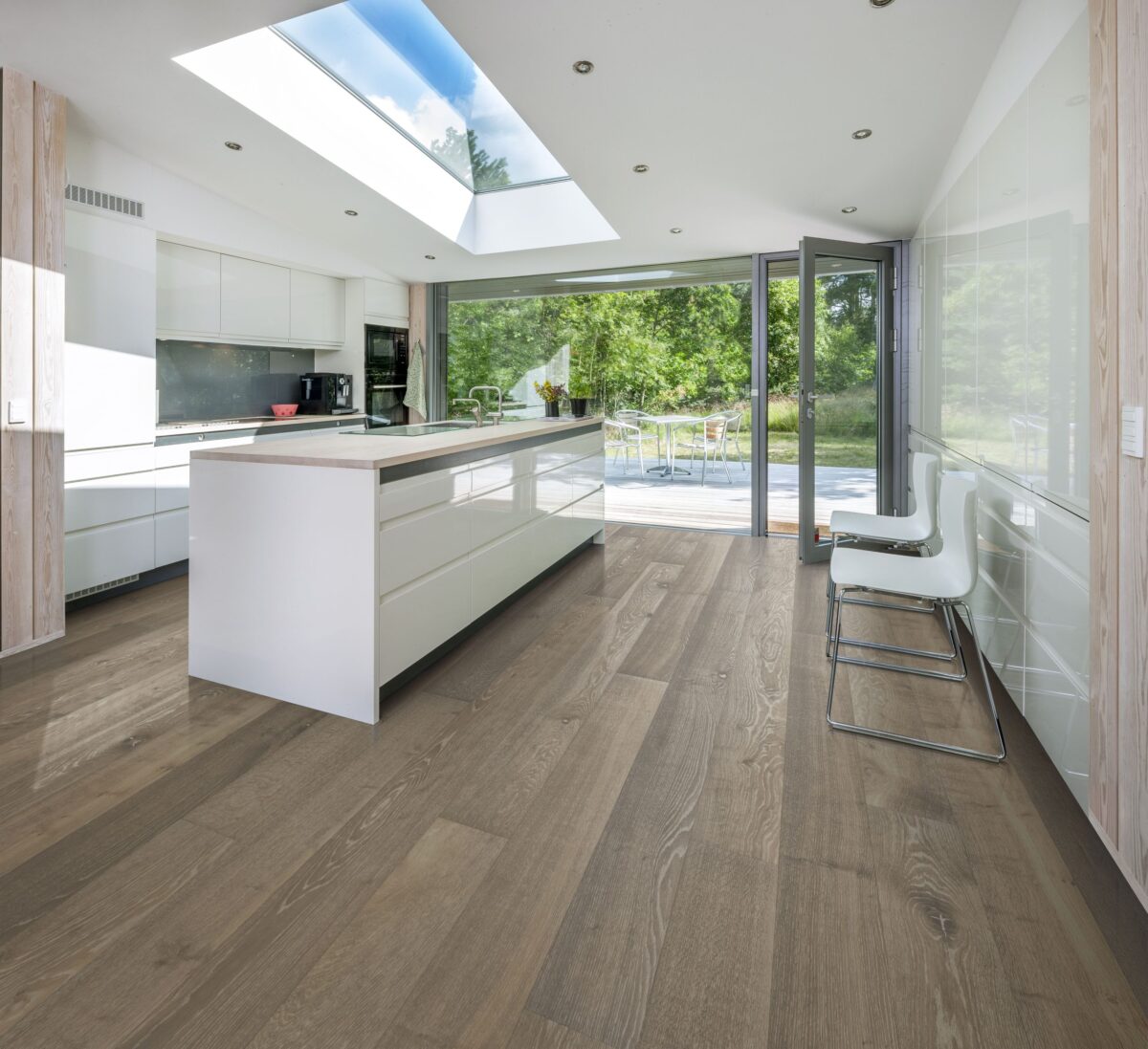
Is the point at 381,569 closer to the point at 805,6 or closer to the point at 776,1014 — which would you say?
the point at 776,1014

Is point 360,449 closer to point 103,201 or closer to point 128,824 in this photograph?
point 128,824

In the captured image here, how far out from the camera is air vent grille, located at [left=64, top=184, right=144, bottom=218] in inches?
138

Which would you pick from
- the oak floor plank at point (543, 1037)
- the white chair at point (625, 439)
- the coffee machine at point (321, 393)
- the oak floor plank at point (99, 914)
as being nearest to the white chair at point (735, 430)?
the white chair at point (625, 439)

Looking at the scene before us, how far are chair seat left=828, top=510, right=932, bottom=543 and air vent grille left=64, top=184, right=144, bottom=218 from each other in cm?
410

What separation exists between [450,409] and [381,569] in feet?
14.8

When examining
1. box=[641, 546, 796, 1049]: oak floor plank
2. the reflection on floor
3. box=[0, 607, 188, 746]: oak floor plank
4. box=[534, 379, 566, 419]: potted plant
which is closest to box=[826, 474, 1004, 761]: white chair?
box=[641, 546, 796, 1049]: oak floor plank

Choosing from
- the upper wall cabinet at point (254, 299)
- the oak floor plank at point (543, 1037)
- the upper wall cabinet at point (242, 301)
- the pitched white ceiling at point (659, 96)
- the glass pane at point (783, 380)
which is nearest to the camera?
the oak floor plank at point (543, 1037)

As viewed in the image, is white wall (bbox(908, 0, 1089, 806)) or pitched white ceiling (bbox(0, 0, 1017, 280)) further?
pitched white ceiling (bbox(0, 0, 1017, 280))

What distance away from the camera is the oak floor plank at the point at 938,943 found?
3.89 ft

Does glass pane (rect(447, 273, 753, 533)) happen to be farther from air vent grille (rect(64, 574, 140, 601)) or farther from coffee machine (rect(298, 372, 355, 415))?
air vent grille (rect(64, 574, 140, 601))

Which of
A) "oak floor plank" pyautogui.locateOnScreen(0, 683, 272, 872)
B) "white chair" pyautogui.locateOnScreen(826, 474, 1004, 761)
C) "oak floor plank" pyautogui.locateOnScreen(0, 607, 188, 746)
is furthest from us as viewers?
"oak floor plank" pyautogui.locateOnScreen(0, 607, 188, 746)

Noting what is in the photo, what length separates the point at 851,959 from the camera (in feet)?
4.36

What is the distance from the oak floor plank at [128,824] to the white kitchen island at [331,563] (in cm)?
24

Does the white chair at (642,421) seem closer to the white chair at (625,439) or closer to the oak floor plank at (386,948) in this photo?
the white chair at (625,439)
